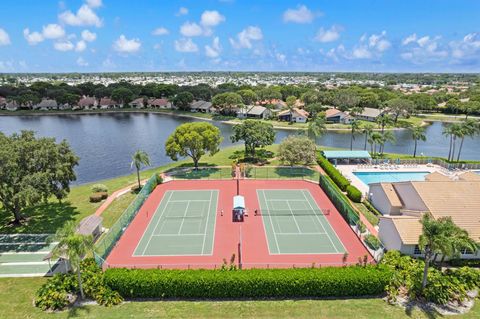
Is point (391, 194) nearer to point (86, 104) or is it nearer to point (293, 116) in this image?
point (293, 116)

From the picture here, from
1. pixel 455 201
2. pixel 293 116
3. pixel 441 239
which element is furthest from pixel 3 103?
pixel 441 239

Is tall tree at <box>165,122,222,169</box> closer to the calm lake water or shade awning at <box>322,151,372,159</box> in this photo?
the calm lake water

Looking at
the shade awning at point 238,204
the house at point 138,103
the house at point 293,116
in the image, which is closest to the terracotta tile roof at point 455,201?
the shade awning at point 238,204

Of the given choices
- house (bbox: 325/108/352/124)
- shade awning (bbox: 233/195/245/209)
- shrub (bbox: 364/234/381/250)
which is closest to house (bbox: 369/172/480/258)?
shrub (bbox: 364/234/381/250)

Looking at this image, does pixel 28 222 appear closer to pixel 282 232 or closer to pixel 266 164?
pixel 282 232

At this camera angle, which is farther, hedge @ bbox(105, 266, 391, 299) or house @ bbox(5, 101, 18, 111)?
house @ bbox(5, 101, 18, 111)

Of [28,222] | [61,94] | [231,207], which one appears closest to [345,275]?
[231,207]

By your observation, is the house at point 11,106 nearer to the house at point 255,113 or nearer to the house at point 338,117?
the house at point 255,113
